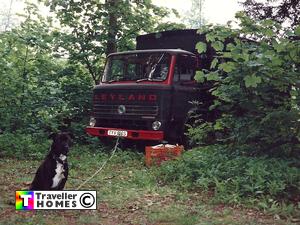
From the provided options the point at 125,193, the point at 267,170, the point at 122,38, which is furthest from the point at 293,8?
the point at 125,193

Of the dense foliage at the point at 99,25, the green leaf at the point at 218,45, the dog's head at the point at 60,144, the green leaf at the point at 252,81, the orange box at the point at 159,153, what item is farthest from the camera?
the dense foliage at the point at 99,25

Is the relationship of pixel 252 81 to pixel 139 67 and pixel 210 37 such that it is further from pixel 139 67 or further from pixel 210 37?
pixel 139 67

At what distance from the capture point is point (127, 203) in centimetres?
550

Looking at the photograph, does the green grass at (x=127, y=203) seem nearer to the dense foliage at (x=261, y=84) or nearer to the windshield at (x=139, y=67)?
the dense foliage at (x=261, y=84)

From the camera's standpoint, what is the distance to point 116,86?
9.49 meters

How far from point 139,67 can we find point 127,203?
4679 millimetres

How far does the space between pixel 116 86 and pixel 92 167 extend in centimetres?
237

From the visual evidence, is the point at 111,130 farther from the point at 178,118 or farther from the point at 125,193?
the point at 125,193

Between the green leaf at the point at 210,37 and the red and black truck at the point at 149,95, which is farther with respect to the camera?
the red and black truck at the point at 149,95

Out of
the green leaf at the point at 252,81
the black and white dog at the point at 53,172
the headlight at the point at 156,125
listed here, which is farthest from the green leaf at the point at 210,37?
the black and white dog at the point at 53,172

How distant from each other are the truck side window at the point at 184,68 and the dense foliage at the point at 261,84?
84.0 inches

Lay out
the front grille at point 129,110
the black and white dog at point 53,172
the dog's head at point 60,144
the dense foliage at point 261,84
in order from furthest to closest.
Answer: the front grille at point 129,110, the dense foliage at point 261,84, the dog's head at point 60,144, the black and white dog at point 53,172

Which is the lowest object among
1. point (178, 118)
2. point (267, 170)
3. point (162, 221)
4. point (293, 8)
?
point (162, 221)

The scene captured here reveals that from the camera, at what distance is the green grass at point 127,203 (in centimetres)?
466
